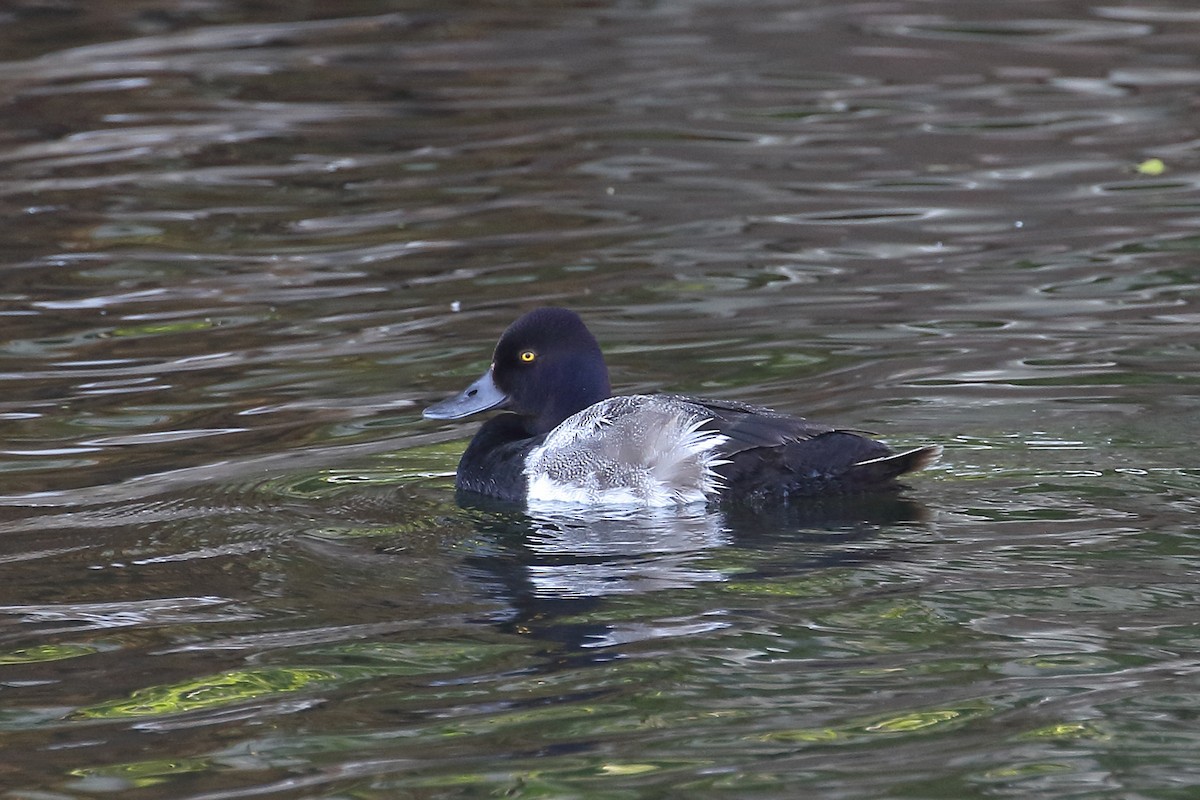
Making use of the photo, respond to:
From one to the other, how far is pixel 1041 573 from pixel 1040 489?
0.98 metres

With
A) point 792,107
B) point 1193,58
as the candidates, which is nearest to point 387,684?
point 792,107

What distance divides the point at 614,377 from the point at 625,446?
2.27 meters

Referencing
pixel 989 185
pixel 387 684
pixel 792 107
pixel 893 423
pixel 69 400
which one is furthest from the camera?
pixel 792 107

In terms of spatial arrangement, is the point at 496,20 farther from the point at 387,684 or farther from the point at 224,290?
the point at 387,684

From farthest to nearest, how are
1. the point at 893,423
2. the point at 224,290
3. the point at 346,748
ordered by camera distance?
the point at 224,290, the point at 893,423, the point at 346,748

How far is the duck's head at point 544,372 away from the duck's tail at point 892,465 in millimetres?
1336

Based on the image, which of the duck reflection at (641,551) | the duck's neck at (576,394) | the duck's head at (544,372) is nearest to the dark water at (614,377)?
the duck reflection at (641,551)

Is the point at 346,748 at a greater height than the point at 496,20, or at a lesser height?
lesser

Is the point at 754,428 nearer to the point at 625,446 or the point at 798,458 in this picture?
the point at 798,458

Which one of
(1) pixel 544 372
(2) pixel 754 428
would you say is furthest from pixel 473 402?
(2) pixel 754 428

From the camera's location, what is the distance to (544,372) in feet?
25.4

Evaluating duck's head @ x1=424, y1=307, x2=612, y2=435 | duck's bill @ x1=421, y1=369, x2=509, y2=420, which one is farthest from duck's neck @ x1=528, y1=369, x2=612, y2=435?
duck's bill @ x1=421, y1=369, x2=509, y2=420

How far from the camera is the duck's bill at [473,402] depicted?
307 inches

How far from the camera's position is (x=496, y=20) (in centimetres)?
1878
